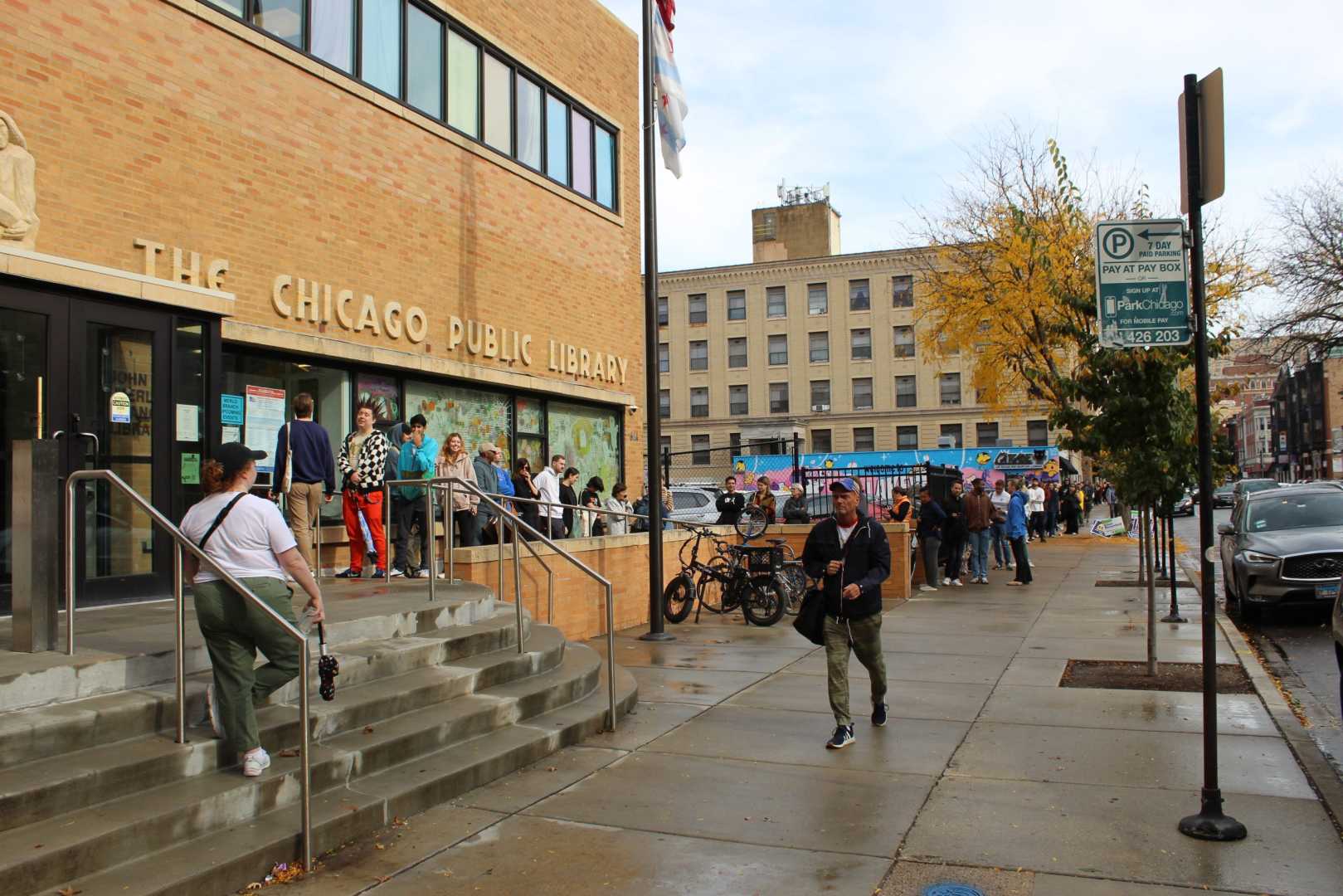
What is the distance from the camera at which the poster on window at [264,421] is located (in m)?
10.7

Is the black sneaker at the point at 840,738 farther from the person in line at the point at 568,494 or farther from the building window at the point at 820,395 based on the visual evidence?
the building window at the point at 820,395

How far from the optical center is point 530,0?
15516 mm

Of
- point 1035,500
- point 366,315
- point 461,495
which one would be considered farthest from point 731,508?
point 1035,500

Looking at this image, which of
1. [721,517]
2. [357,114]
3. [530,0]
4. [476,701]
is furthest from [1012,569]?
[476,701]

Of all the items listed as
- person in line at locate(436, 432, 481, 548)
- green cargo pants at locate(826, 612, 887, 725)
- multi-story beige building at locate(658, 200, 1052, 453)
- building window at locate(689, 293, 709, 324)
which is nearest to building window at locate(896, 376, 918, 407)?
multi-story beige building at locate(658, 200, 1052, 453)

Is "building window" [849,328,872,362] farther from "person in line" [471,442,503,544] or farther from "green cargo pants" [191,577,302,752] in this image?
"green cargo pants" [191,577,302,752]

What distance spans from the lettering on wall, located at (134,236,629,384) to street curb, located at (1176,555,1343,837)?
28.6 ft

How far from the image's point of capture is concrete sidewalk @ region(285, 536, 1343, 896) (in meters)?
4.81

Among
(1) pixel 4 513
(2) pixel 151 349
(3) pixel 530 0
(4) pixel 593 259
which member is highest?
(3) pixel 530 0

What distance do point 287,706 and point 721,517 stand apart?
11225 millimetres

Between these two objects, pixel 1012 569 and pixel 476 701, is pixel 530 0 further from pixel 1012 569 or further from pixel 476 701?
pixel 1012 569

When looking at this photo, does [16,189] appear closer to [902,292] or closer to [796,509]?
[796,509]

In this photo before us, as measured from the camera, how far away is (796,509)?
1748 cm

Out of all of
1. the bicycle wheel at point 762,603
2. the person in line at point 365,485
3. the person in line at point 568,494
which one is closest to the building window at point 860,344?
the person in line at point 568,494
